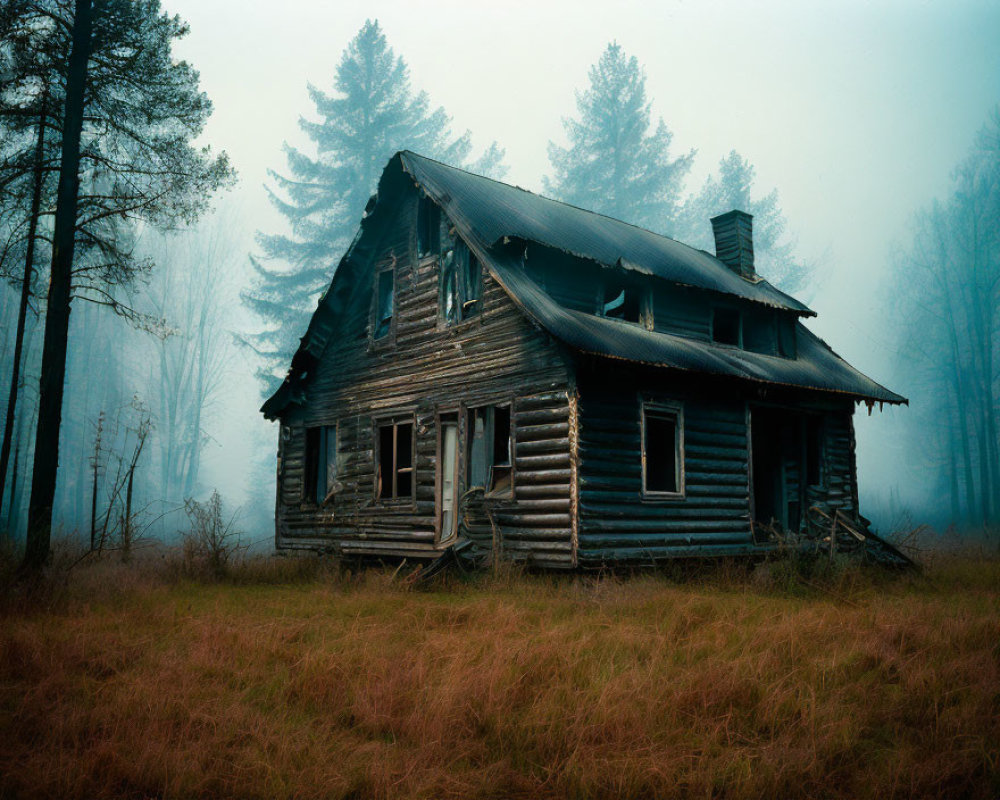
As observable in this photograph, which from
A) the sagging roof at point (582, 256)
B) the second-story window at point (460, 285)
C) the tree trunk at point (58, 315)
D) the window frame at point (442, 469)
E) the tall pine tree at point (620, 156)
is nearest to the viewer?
the tree trunk at point (58, 315)

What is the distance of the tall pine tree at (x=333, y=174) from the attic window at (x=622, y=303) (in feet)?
70.6

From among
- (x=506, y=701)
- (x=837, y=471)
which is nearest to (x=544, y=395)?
(x=506, y=701)

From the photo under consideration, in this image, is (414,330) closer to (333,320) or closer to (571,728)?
(333,320)

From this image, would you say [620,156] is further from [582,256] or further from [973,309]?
[582,256]

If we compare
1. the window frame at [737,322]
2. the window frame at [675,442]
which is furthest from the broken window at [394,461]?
the window frame at [737,322]

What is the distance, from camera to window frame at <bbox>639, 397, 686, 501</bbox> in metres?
12.5

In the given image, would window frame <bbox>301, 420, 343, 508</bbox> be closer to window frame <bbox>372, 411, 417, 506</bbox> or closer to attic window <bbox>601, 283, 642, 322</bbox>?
window frame <bbox>372, 411, 417, 506</bbox>

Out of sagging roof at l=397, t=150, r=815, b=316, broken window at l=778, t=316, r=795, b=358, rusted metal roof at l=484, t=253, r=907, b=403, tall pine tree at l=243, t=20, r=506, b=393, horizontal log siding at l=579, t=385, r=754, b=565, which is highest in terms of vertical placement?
tall pine tree at l=243, t=20, r=506, b=393

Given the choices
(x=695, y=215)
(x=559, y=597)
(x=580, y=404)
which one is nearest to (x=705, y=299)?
(x=580, y=404)

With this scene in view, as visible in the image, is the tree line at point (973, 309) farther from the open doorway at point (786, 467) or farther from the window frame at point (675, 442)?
the window frame at point (675, 442)

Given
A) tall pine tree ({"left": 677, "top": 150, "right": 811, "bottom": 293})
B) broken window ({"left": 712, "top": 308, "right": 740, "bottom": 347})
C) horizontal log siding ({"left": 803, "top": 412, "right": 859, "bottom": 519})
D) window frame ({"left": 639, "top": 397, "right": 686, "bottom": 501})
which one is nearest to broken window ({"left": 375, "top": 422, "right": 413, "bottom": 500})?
window frame ({"left": 639, "top": 397, "right": 686, "bottom": 501})

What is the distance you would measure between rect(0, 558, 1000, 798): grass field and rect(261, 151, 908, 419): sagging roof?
4.63 m

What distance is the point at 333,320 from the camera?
57.8ft

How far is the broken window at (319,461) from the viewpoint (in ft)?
56.7
